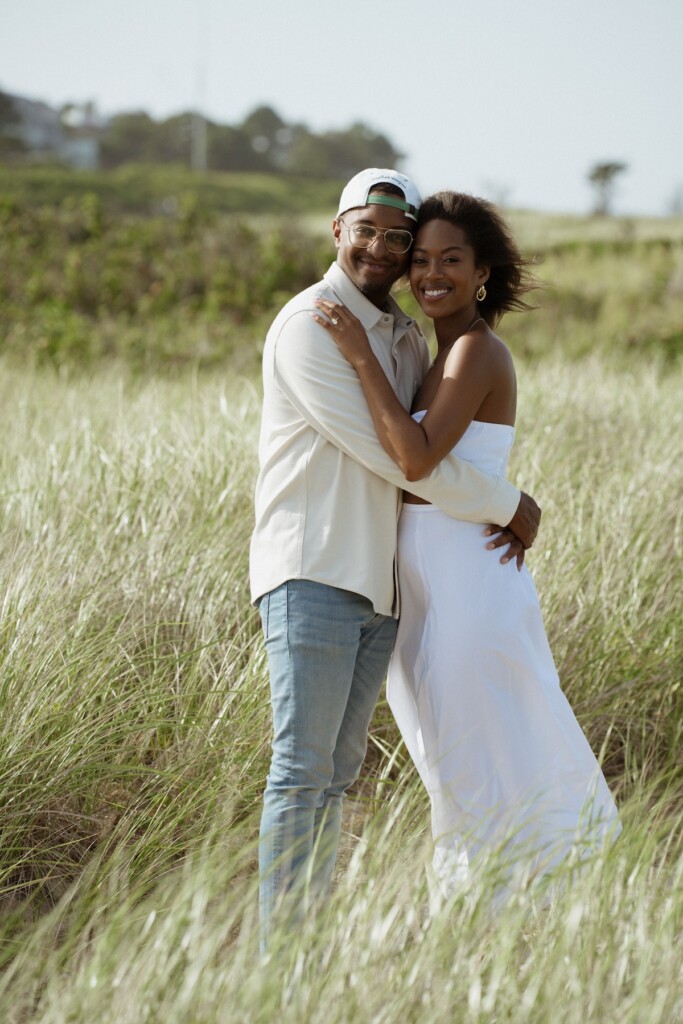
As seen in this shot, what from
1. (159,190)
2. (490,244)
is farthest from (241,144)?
(490,244)

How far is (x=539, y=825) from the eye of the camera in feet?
7.73

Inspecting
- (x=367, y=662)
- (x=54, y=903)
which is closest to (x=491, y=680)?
(x=367, y=662)

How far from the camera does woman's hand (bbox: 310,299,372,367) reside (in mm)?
2186

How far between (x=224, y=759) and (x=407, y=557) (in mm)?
859

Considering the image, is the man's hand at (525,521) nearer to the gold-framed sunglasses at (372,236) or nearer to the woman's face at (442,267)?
the woman's face at (442,267)

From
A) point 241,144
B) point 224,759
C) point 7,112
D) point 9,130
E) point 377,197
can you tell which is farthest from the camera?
point 241,144

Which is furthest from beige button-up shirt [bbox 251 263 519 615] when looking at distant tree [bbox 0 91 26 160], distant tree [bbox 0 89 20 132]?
distant tree [bbox 0 89 20 132]

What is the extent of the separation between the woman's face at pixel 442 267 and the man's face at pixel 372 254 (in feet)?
0.15

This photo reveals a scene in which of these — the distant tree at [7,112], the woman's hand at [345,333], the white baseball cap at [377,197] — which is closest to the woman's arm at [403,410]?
the woman's hand at [345,333]

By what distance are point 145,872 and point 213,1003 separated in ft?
2.51

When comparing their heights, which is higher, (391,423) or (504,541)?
(391,423)

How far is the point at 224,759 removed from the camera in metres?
2.81

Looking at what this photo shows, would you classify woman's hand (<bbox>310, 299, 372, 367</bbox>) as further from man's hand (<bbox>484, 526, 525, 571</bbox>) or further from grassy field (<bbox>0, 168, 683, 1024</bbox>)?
grassy field (<bbox>0, 168, 683, 1024</bbox>)

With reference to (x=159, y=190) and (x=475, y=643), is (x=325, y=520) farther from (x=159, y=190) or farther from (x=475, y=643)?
(x=159, y=190)
